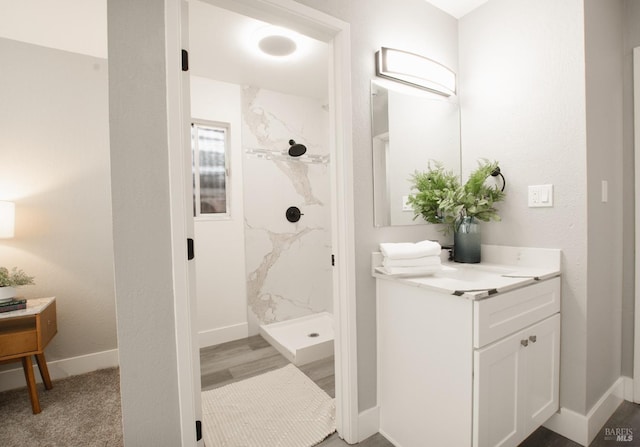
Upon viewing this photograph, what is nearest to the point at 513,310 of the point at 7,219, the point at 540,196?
A: the point at 540,196

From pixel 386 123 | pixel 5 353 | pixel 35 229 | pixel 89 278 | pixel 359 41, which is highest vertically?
pixel 359 41

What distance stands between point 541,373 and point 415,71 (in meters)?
1.72

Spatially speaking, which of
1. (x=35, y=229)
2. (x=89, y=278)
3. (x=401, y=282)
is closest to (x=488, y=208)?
(x=401, y=282)

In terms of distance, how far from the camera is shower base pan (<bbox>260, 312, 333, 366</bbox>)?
8.10 feet

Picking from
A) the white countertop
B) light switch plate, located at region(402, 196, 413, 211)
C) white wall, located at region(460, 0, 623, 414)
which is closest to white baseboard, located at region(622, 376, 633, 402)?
white wall, located at region(460, 0, 623, 414)

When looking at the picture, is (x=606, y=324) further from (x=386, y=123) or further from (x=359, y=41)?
(x=359, y=41)

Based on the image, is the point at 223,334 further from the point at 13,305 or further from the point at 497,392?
the point at 497,392

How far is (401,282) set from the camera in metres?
1.42

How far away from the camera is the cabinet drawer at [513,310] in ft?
3.69

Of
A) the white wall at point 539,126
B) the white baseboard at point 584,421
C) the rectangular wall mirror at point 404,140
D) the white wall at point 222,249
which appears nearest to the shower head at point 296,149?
the white wall at point 222,249

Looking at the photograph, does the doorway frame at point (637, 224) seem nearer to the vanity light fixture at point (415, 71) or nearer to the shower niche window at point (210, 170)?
the vanity light fixture at point (415, 71)

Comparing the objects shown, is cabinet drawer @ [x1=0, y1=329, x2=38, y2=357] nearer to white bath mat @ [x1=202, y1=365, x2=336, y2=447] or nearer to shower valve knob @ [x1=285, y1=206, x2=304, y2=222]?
white bath mat @ [x1=202, y1=365, x2=336, y2=447]

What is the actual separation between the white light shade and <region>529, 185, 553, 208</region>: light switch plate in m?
3.22

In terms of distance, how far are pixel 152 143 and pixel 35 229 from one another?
184 cm
